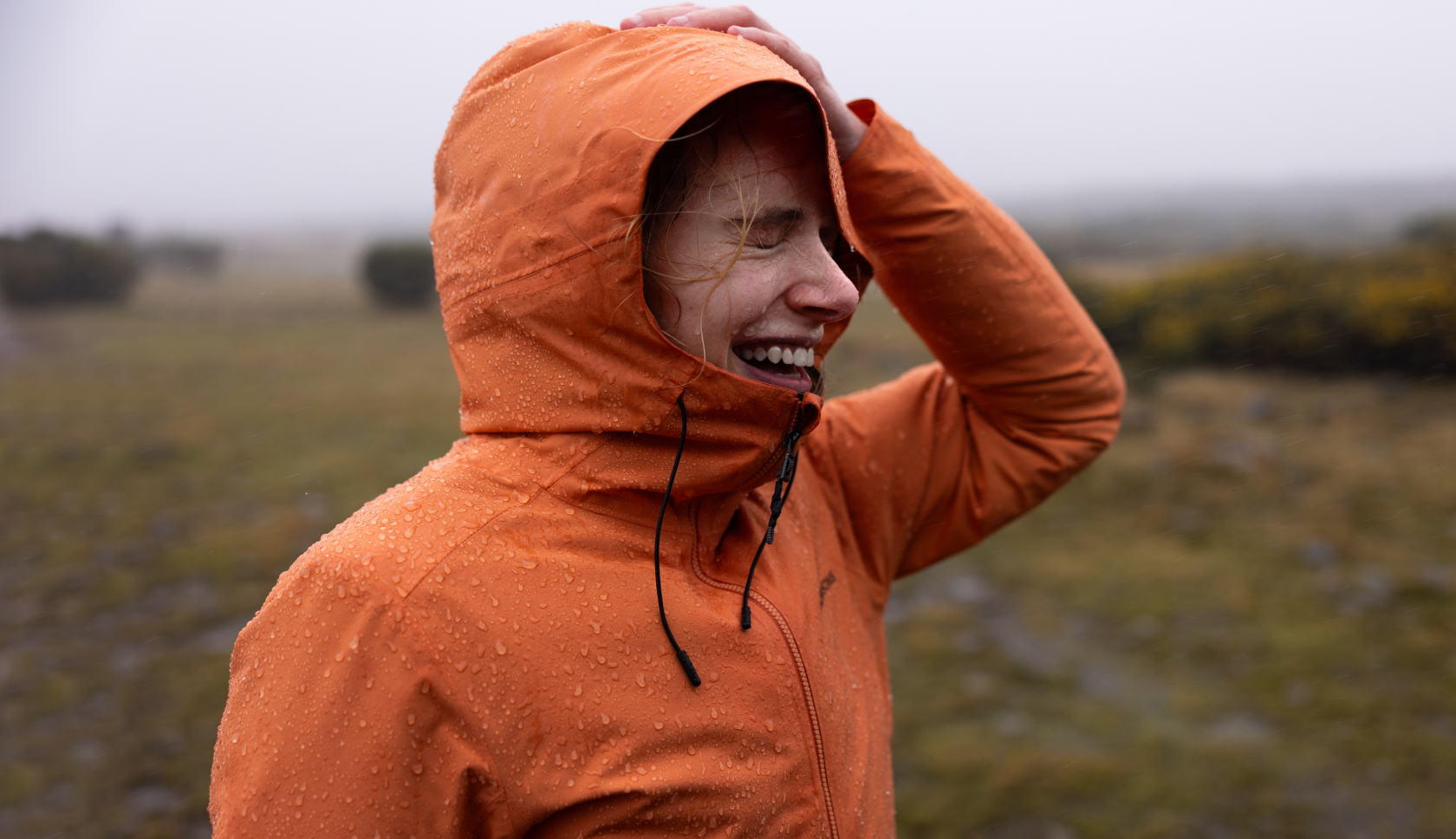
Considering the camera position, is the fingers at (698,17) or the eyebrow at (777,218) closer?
the eyebrow at (777,218)

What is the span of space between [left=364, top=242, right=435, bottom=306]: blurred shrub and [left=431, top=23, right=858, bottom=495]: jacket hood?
Result: 1964 centimetres

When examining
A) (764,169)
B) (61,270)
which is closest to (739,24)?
(764,169)

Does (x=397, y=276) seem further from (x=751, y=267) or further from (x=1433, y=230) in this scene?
(x=751, y=267)

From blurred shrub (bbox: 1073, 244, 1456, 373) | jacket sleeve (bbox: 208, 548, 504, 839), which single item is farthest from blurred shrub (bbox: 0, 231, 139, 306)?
jacket sleeve (bbox: 208, 548, 504, 839)

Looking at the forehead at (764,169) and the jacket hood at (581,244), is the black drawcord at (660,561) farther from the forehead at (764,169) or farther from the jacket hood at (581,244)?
the forehead at (764,169)

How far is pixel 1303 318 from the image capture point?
937 cm

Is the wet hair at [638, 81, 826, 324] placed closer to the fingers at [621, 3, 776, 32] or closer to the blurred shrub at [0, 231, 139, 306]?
the fingers at [621, 3, 776, 32]

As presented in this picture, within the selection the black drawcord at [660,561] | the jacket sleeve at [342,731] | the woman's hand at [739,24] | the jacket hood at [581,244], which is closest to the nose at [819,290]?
the jacket hood at [581,244]

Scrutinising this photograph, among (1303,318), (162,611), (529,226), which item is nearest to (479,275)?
(529,226)

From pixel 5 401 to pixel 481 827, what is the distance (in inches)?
581

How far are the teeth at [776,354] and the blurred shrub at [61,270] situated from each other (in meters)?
21.7

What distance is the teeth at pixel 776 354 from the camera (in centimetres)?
160

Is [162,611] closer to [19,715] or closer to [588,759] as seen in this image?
[19,715]

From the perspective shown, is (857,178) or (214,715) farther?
(214,715)
